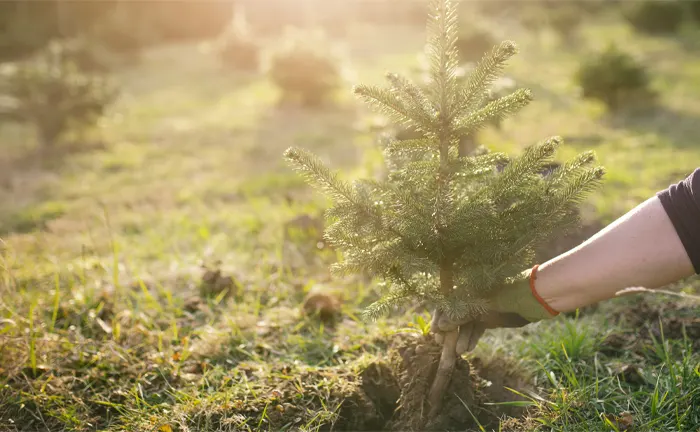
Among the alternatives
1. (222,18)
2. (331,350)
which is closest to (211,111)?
(331,350)

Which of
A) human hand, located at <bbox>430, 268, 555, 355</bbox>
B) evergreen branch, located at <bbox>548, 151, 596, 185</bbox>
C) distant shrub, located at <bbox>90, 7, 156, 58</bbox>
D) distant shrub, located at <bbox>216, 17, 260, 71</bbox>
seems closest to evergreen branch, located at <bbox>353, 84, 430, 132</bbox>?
evergreen branch, located at <bbox>548, 151, 596, 185</bbox>

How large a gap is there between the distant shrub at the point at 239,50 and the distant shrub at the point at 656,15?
12072mm

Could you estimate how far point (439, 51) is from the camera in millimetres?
1809

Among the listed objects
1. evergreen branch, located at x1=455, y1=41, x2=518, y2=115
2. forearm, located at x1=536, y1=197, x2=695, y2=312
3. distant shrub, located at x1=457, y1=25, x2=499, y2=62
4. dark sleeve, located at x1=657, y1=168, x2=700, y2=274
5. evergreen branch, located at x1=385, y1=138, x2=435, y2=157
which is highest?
distant shrub, located at x1=457, y1=25, x2=499, y2=62

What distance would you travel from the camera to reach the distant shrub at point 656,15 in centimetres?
1705

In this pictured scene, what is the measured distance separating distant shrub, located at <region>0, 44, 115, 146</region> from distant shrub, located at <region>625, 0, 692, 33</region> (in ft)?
53.8

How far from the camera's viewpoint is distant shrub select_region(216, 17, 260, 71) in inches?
601

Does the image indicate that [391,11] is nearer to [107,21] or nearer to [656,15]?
[656,15]

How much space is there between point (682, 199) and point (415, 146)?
0.96m

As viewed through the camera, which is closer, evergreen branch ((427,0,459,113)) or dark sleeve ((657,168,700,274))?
evergreen branch ((427,0,459,113))

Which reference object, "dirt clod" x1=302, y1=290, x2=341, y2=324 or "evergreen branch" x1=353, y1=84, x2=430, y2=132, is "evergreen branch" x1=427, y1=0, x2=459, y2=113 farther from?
"dirt clod" x1=302, y1=290, x2=341, y2=324

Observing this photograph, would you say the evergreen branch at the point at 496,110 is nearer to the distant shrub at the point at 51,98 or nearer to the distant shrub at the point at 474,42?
the distant shrub at the point at 51,98

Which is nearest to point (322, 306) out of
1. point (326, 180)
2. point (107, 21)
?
point (326, 180)

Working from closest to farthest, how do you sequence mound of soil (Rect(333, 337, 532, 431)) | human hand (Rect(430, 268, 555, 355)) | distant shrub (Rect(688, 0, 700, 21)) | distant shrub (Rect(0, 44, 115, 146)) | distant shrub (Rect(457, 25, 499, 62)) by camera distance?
1. human hand (Rect(430, 268, 555, 355))
2. mound of soil (Rect(333, 337, 532, 431))
3. distant shrub (Rect(0, 44, 115, 146))
4. distant shrub (Rect(457, 25, 499, 62))
5. distant shrub (Rect(688, 0, 700, 21))
